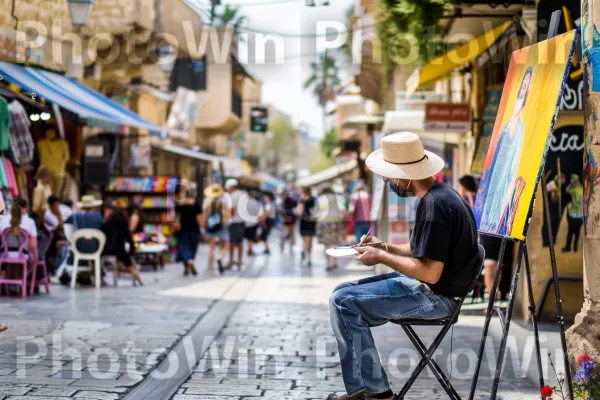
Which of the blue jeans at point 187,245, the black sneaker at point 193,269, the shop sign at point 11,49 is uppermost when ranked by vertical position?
the shop sign at point 11,49

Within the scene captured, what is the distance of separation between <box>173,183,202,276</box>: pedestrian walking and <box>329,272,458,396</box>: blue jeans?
13.1 meters

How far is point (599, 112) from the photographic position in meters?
5.85

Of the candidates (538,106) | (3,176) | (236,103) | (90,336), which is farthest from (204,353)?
(236,103)

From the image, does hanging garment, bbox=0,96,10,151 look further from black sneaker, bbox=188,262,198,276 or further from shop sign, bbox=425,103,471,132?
shop sign, bbox=425,103,471,132

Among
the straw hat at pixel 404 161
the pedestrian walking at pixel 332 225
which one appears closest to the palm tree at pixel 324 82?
the pedestrian walking at pixel 332 225

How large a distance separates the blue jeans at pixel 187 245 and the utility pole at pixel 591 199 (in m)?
13.0

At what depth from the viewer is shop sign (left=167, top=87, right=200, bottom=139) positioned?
43031 millimetres

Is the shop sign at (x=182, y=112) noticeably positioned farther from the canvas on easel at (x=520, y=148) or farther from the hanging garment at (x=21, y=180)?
A: the canvas on easel at (x=520, y=148)

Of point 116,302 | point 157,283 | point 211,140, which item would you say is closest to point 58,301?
point 116,302

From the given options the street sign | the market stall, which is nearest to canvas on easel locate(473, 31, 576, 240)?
the market stall

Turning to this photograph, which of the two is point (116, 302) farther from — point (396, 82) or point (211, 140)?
point (211, 140)

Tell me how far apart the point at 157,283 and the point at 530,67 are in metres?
11.6

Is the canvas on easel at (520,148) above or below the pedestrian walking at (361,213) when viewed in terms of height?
above

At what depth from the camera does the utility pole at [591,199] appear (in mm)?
5871
